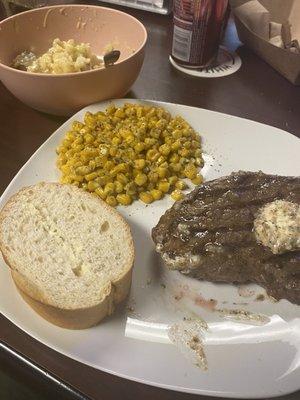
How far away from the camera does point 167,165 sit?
223 cm

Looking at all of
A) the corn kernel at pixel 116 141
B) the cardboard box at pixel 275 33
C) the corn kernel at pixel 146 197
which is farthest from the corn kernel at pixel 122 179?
the cardboard box at pixel 275 33

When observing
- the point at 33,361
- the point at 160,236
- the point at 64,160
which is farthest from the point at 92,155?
the point at 33,361

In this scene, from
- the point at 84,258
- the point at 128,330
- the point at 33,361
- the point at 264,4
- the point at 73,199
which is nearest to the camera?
the point at 33,361

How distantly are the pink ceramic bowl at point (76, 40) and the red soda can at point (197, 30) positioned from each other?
0.31m

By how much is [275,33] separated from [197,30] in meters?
0.71

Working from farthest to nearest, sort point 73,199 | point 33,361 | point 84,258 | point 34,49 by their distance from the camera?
point 34,49, point 73,199, point 84,258, point 33,361

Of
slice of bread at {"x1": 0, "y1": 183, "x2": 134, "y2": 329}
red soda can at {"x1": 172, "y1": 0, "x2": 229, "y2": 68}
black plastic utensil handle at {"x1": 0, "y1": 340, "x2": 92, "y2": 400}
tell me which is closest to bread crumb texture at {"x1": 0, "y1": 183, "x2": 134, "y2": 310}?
slice of bread at {"x1": 0, "y1": 183, "x2": 134, "y2": 329}

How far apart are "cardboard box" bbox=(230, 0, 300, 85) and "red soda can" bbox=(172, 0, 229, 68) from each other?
269mm

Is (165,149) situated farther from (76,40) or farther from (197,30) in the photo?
(76,40)

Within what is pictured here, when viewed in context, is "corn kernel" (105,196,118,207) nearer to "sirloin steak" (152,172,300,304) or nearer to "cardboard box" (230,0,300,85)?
"sirloin steak" (152,172,300,304)

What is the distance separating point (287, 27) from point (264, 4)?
0.81 feet

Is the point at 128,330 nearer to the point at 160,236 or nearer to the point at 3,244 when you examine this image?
the point at 160,236

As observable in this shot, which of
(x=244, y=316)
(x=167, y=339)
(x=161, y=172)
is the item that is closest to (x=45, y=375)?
(x=167, y=339)

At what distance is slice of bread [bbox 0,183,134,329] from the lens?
1.59 meters
